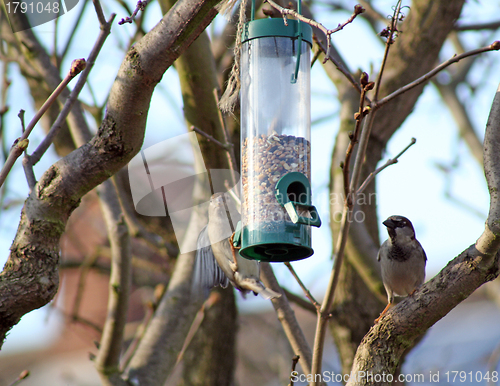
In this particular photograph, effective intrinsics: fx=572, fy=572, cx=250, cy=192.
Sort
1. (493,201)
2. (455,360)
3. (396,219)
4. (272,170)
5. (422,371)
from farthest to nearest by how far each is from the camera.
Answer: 1. (455,360)
2. (422,371)
3. (396,219)
4. (272,170)
5. (493,201)

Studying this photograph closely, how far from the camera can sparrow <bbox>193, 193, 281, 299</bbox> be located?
434 cm

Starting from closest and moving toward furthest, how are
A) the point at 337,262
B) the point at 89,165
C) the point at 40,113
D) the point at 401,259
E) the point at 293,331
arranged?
1. the point at 40,113
2. the point at 89,165
3. the point at 337,262
4. the point at 293,331
5. the point at 401,259

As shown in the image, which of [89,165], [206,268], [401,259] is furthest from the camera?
[206,268]

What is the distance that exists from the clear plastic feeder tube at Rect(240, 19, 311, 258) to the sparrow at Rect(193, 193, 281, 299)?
2.31 feet

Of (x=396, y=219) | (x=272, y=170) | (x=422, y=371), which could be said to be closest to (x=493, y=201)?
(x=272, y=170)

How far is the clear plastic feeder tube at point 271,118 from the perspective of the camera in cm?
347

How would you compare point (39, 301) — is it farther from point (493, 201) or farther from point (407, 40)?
point (407, 40)

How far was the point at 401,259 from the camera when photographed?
5.02 m

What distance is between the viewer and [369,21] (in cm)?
746

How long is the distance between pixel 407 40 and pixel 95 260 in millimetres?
4675
